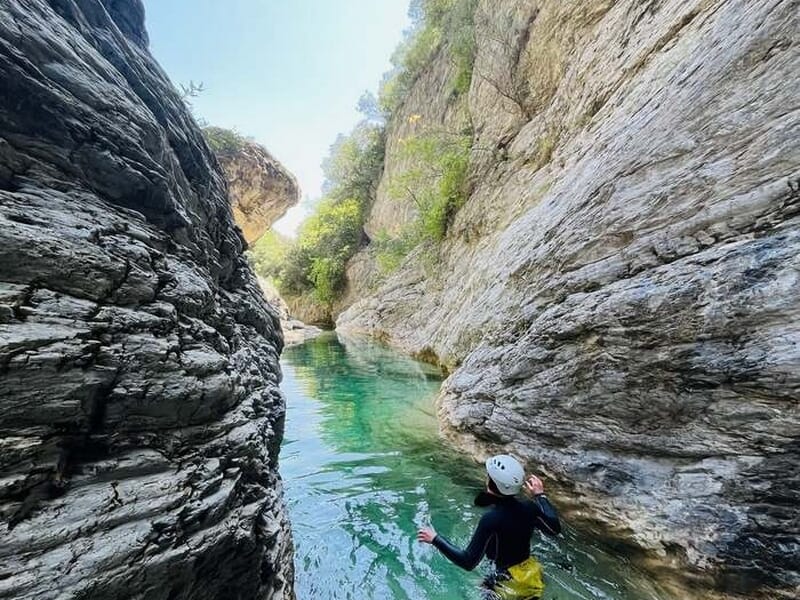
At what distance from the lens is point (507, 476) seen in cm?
336

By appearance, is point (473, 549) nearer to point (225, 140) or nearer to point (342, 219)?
point (225, 140)

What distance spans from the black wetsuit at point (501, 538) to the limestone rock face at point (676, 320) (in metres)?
1.42

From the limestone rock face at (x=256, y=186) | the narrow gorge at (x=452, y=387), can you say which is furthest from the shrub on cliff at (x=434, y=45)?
the narrow gorge at (x=452, y=387)

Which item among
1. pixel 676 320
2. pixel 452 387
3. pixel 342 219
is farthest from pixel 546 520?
pixel 342 219

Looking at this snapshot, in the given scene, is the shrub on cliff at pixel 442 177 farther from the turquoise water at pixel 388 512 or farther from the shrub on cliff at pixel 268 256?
the shrub on cliff at pixel 268 256

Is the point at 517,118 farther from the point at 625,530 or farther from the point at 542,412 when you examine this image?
the point at 625,530

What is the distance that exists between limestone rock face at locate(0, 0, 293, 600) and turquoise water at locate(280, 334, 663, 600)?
37.5 inches

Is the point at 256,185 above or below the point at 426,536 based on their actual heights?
above

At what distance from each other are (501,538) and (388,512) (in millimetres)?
2465

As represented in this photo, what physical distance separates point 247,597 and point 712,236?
553 centimetres

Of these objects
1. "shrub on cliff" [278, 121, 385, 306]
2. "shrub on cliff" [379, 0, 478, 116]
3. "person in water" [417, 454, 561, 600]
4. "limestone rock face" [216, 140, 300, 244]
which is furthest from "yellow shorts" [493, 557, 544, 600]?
"shrub on cliff" [278, 121, 385, 306]

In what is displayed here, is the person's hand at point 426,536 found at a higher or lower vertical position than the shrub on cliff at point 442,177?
lower

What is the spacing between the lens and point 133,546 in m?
2.36

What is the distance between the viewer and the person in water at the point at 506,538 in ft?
11.1
